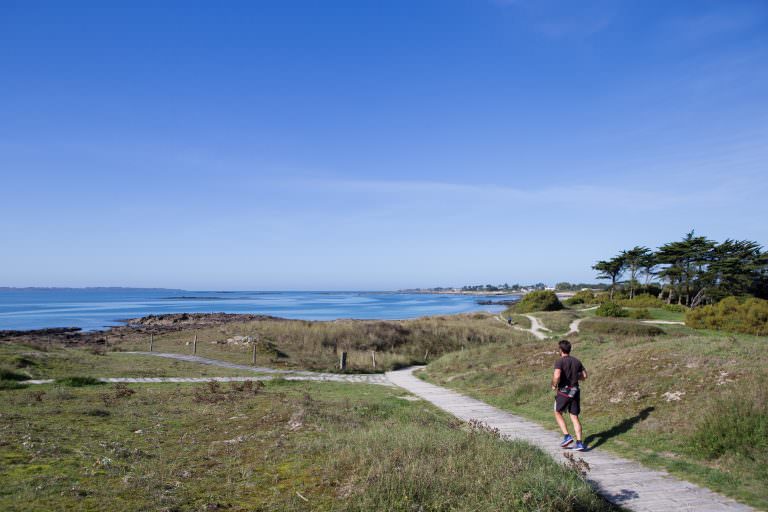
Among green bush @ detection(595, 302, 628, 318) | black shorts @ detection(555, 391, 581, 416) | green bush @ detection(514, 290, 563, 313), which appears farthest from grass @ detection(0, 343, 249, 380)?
green bush @ detection(514, 290, 563, 313)

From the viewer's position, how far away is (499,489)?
5621 millimetres

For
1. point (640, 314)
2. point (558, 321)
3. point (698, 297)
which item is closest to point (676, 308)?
point (698, 297)

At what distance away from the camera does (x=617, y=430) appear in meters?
9.78

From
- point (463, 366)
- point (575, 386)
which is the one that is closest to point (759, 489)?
point (575, 386)

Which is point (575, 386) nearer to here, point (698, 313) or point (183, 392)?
point (183, 392)

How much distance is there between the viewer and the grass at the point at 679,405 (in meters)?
7.40

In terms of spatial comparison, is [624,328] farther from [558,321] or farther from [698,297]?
[698,297]

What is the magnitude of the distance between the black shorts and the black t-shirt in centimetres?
23

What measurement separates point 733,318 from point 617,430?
24905 mm

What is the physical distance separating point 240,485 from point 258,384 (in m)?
11.7

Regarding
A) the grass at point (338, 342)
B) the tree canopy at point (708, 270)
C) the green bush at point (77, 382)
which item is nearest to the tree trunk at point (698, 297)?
the tree canopy at point (708, 270)

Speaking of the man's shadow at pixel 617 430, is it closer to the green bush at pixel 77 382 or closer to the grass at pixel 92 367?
the green bush at pixel 77 382

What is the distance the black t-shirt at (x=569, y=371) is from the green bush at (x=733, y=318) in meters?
24.3

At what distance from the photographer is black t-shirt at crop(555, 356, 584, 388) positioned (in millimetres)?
9117
